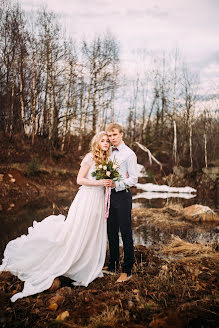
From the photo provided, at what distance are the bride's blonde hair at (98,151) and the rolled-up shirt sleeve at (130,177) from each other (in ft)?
1.26

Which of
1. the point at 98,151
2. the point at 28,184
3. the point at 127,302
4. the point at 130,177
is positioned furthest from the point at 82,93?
the point at 127,302

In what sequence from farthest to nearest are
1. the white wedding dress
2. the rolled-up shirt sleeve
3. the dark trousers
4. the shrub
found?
1. the shrub
2. the dark trousers
3. the rolled-up shirt sleeve
4. the white wedding dress

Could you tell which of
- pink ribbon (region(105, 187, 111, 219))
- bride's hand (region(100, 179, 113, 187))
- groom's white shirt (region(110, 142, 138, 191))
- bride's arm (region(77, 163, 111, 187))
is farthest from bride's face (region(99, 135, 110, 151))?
pink ribbon (region(105, 187, 111, 219))

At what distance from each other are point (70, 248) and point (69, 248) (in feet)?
0.06

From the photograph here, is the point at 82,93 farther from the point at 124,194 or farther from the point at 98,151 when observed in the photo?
the point at 124,194

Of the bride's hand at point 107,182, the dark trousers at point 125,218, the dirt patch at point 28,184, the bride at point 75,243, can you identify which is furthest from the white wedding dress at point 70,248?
the dirt patch at point 28,184

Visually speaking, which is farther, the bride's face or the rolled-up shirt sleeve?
the bride's face

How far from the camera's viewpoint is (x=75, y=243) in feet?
13.4

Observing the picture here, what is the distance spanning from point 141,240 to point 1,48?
17.5 meters

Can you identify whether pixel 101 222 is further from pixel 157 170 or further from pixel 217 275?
pixel 157 170

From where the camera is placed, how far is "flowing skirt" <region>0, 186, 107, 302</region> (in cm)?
393

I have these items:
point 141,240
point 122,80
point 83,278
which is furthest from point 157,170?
point 83,278

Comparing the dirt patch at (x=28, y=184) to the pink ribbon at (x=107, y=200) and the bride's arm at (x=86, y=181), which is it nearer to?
the bride's arm at (x=86, y=181)

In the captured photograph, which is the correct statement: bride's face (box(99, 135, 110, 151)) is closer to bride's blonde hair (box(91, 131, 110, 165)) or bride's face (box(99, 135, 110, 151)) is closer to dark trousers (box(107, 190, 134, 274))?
bride's blonde hair (box(91, 131, 110, 165))
